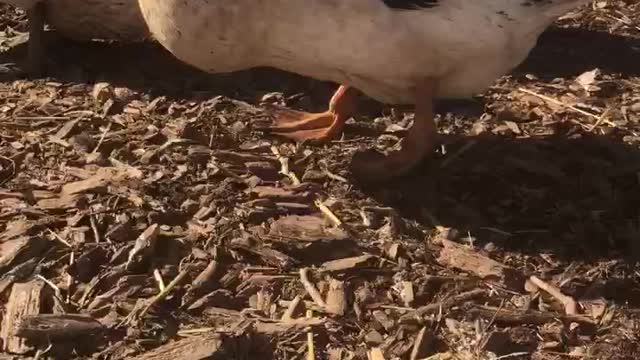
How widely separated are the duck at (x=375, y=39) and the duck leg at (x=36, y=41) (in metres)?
1.26

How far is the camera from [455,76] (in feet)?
12.0

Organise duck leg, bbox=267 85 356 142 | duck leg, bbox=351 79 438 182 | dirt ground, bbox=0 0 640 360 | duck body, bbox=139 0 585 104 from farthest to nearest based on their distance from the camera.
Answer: duck leg, bbox=267 85 356 142 → duck leg, bbox=351 79 438 182 → duck body, bbox=139 0 585 104 → dirt ground, bbox=0 0 640 360

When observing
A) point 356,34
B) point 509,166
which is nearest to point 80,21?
point 356,34

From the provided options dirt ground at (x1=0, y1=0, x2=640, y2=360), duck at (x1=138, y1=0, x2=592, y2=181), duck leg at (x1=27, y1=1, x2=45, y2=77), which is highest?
duck at (x1=138, y1=0, x2=592, y2=181)

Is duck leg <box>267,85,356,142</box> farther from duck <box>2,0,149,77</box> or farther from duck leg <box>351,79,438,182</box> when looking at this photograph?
duck <box>2,0,149,77</box>

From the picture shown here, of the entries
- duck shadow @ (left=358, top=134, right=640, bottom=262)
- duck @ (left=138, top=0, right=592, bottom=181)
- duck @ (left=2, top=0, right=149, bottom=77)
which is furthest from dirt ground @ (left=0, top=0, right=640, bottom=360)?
duck @ (left=138, top=0, right=592, bottom=181)

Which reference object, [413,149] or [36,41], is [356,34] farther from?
[36,41]

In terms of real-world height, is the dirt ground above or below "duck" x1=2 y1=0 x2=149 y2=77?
below

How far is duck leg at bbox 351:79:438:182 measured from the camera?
370cm

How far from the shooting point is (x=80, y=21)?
470cm

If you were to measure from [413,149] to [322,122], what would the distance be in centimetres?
59

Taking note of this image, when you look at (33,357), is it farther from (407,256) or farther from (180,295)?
(407,256)

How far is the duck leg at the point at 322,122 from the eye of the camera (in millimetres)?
4090

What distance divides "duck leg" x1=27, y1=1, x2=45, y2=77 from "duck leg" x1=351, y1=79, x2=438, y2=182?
1.79m
